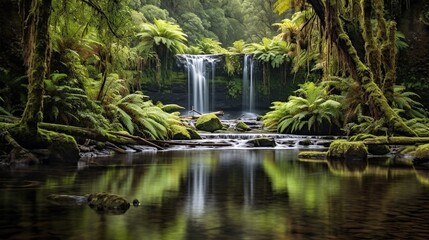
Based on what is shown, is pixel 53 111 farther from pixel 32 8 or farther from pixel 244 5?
pixel 244 5

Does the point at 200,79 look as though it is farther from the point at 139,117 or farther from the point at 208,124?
the point at 139,117

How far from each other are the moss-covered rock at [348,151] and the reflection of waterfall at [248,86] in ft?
46.5

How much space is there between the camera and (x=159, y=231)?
413 centimetres

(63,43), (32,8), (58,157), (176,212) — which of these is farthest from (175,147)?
(176,212)

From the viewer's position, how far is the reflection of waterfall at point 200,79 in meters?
26.0

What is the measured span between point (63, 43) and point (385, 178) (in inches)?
354

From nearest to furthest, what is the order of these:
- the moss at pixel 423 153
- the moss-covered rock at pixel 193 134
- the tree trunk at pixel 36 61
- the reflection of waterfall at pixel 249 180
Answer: the reflection of waterfall at pixel 249 180, the tree trunk at pixel 36 61, the moss at pixel 423 153, the moss-covered rock at pixel 193 134

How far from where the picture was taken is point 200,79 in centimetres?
2625

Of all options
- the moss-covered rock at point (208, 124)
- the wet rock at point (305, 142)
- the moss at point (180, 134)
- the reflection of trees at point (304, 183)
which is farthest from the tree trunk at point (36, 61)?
the moss-covered rock at point (208, 124)

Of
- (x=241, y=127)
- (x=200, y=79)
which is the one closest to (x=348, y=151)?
(x=241, y=127)

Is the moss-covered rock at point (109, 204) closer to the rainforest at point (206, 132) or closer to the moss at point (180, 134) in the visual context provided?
the rainforest at point (206, 132)

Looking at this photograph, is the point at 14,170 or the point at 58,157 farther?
the point at 58,157

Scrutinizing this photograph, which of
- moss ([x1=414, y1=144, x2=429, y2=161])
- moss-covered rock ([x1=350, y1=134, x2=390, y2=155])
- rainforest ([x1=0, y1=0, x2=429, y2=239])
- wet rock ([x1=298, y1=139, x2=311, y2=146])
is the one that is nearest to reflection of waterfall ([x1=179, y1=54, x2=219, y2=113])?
rainforest ([x1=0, y1=0, x2=429, y2=239])

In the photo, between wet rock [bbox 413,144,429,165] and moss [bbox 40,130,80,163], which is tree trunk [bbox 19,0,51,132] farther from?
wet rock [bbox 413,144,429,165]
